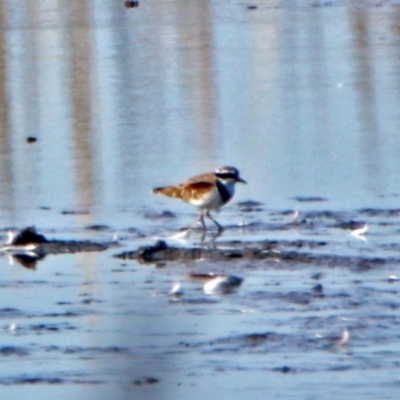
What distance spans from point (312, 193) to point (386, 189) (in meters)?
0.46

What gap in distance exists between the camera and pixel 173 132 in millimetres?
11633

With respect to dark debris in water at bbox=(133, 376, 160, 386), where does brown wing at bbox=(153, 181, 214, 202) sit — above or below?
below

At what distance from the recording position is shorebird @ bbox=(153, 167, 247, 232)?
8469 mm

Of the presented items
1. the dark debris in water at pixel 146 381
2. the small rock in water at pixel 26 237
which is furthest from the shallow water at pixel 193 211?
the small rock in water at pixel 26 237

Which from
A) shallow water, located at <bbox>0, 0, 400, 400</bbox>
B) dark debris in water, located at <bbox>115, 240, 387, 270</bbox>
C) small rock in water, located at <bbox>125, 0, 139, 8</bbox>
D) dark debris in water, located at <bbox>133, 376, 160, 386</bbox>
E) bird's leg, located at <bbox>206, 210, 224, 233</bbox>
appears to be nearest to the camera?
dark debris in water, located at <bbox>133, 376, 160, 386</bbox>

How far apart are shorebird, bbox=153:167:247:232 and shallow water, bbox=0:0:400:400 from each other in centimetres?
18

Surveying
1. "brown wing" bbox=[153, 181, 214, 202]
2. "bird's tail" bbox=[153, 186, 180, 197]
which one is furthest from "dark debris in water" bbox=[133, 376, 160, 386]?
"bird's tail" bbox=[153, 186, 180, 197]

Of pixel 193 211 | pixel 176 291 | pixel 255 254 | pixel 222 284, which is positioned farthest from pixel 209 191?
pixel 176 291

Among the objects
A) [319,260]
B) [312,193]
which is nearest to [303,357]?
[319,260]

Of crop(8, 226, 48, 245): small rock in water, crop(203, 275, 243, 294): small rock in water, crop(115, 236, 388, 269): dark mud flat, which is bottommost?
crop(203, 275, 243, 294): small rock in water

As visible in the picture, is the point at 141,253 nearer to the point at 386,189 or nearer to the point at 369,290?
the point at 369,290

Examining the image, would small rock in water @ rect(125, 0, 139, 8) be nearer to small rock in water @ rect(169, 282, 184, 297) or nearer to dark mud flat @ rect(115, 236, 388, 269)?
dark mud flat @ rect(115, 236, 388, 269)

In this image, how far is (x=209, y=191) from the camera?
848 cm

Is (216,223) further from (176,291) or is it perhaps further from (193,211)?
(176,291)
